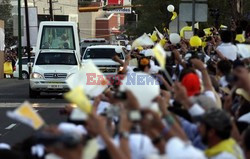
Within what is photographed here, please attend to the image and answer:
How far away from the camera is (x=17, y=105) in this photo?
858 inches

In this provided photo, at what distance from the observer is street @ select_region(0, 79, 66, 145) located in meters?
15.2

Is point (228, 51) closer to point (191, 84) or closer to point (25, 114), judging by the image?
point (191, 84)

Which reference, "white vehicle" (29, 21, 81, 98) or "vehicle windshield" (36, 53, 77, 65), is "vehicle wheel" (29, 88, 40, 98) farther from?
"vehicle windshield" (36, 53, 77, 65)

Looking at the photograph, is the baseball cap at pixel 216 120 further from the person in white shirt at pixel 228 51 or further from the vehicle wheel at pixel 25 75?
the vehicle wheel at pixel 25 75

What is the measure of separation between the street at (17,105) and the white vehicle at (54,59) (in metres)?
0.47

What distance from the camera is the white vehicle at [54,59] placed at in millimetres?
24828

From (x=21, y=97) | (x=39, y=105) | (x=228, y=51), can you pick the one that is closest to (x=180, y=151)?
(x=228, y=51)

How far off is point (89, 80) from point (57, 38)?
22.4m

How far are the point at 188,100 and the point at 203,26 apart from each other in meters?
26.4

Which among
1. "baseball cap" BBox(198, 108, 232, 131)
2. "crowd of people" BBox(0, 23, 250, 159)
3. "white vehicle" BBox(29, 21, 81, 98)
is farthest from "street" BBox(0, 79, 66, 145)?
"baseball cap" BBox(198, 108, 232, 131)

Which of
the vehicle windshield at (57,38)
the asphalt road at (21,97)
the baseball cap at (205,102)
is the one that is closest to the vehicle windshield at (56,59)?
the asphalt road at (21,97)

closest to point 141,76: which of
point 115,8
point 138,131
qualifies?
point 138,131

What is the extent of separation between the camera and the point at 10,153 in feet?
21.5

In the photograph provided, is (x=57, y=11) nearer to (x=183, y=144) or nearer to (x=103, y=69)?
(x=103, y=69)
